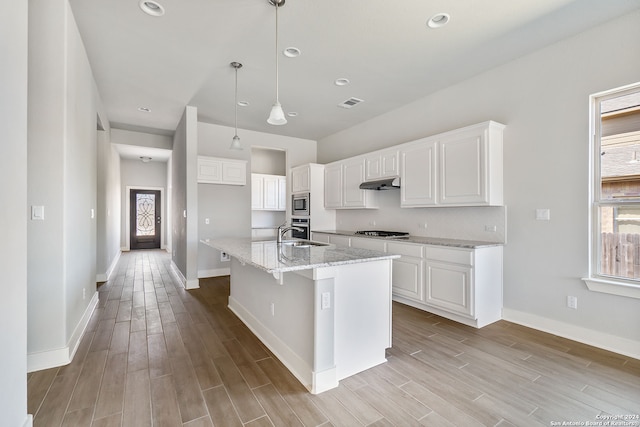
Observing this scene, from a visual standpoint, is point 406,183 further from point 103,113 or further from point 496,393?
point 103,113

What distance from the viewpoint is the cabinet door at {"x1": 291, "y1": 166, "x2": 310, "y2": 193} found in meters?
5.89

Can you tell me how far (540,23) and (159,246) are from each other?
10.8m

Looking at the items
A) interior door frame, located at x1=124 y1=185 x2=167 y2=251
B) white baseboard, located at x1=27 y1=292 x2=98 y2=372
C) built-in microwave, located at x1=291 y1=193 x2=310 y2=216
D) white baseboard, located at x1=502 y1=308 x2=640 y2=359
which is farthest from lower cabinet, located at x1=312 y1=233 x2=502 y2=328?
interior door frame, located at x1=124 y1=185 x2=167 y2=251

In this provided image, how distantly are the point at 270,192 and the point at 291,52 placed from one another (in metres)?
4.06

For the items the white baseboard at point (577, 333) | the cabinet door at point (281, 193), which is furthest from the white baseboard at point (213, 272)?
the white baseboard at point (577, 333)

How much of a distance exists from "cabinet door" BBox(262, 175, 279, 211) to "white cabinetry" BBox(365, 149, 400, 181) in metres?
2.73

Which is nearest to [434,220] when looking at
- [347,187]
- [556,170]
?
[556,170]

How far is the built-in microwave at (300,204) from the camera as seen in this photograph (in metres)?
5.88

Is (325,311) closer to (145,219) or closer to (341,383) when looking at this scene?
(341,383)

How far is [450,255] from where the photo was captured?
3.31m

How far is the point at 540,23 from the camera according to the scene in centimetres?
264

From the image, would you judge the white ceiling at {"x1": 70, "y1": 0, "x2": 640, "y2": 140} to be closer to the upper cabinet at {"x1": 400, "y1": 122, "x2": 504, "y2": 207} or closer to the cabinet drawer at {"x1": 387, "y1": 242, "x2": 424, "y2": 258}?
the upper cabinet at {"x1": 400, "y1": 122, "x2": 504, "y2": 207}

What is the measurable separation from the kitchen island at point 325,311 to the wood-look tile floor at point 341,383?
118 millimetres

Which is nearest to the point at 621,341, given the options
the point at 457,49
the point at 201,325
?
the point at 457,49
